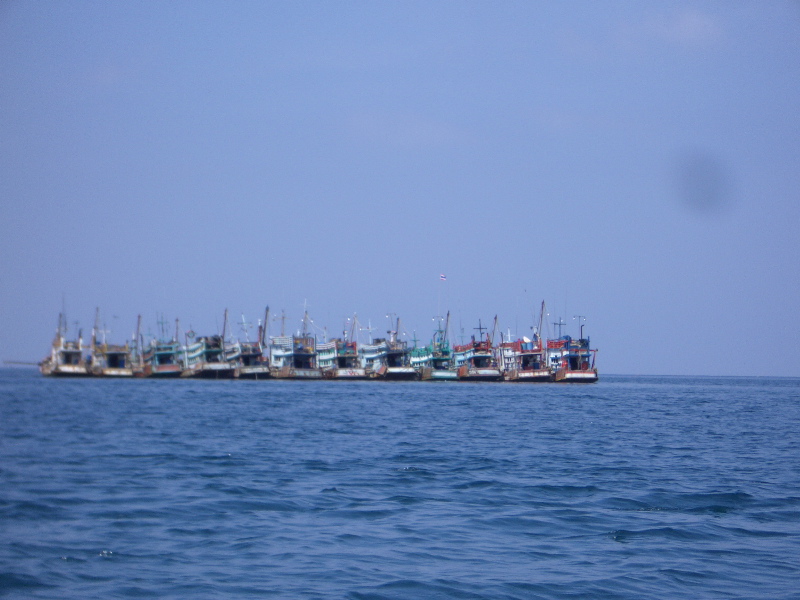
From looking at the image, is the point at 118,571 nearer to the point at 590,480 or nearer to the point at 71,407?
the point at 590,480

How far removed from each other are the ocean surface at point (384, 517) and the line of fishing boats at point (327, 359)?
83724mm

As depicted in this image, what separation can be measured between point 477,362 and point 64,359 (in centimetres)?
6135

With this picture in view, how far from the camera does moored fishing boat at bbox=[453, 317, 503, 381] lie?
373 feet

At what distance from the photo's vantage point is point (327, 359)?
122 meters

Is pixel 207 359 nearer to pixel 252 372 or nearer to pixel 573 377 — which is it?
pixel 252 372

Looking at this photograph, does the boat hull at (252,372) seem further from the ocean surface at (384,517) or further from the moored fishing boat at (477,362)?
the ocean surface at (384,517)

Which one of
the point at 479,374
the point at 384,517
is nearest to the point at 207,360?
the point at 479,374

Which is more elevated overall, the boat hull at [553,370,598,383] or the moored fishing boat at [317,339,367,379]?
the moored fishing boat at [317,339,367,379]

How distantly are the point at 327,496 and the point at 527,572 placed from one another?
253 inches

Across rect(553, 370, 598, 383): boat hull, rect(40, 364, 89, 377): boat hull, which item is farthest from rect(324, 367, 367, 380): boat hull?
rect(40, 364, 89, 377): boat hull

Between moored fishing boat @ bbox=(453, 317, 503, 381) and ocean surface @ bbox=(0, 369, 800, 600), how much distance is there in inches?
3303

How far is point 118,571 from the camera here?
11.5 m

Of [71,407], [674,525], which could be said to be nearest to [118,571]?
[674,525]

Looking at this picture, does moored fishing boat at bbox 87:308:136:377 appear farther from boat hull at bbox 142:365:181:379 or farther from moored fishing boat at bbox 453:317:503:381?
moored fishing boat at bbox 453:317:503:381
